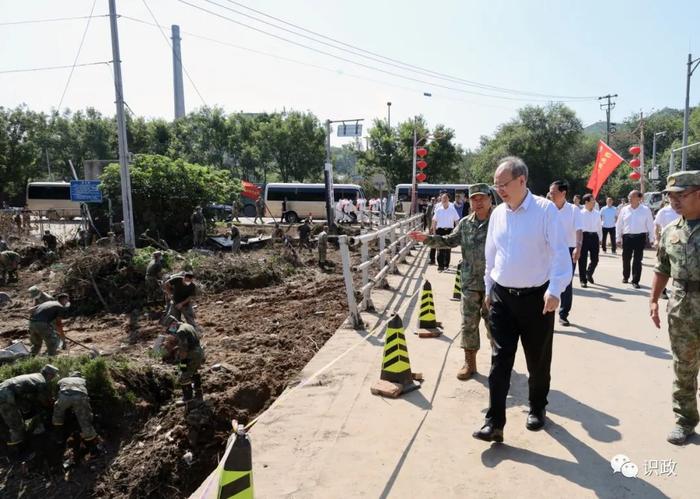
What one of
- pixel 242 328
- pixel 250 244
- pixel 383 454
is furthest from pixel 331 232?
pixel 383 454

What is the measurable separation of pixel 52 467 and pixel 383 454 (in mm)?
3662

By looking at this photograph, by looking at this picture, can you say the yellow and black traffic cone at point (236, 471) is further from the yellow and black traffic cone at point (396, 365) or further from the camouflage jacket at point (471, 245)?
the camouflage jacket at point (471, 245)

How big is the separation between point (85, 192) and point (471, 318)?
14.8 meters

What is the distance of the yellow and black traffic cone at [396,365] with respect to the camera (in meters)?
4.49

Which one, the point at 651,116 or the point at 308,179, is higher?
the point at 651,116

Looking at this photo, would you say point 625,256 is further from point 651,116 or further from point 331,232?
point 651,116

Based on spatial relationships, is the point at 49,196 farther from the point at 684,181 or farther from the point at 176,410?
the point at 684,181

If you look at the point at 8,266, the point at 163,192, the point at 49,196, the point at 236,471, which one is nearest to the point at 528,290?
the point at 236,471

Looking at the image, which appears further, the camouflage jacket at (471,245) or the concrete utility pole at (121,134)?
the concrete utility pole at (121,134)

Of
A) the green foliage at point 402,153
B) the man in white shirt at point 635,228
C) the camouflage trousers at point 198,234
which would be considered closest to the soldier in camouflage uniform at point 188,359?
the man in white shirt at point 635,228

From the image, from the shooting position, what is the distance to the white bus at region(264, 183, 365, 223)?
3297 centimetres

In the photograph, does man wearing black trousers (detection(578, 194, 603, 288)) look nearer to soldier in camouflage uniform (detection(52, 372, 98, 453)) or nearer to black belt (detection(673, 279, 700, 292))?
black belt (detection(673, 279, 700, 292))

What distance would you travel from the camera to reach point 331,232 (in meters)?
20.3

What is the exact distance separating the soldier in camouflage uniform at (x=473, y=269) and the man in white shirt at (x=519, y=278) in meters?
1.14
